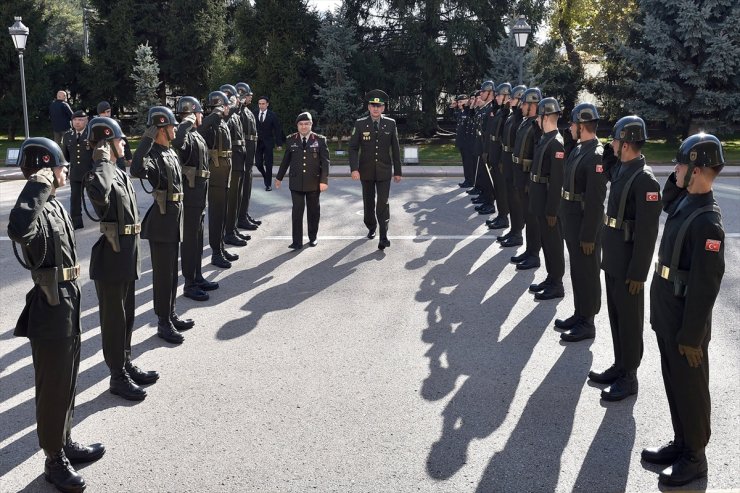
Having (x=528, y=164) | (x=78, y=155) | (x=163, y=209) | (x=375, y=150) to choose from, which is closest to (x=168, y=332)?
(x=163, y=209)

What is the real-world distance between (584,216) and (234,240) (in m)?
6.06

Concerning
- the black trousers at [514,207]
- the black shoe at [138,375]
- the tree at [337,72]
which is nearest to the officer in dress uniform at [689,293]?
the black shoe at [138,375]

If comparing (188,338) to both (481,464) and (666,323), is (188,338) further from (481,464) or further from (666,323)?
(666,323)

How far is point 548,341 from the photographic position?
24.5 ft

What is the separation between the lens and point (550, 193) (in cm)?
886

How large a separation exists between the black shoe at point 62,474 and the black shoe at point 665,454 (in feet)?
11.9

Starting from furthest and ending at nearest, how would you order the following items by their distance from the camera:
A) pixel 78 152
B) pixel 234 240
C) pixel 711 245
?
pixel 78 152
pixel 234 240
pixel 711 245

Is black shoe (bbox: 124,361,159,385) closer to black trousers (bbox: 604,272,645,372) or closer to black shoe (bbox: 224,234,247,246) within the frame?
black trousers (bbox: 604,272,645,372)

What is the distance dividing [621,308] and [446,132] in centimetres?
2508

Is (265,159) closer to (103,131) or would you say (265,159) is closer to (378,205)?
(378,205)

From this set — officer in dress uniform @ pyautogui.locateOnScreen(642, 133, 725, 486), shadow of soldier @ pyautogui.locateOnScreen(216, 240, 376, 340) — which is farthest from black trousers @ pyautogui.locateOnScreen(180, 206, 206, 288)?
officer in dress uniform @ pyautogui.locateOnScreen(642, 133, 725, 486)

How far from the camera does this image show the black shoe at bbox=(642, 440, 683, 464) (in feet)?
16.4

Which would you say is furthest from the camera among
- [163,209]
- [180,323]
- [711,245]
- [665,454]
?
[180,323]

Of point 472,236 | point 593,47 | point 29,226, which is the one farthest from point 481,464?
point 593,47
